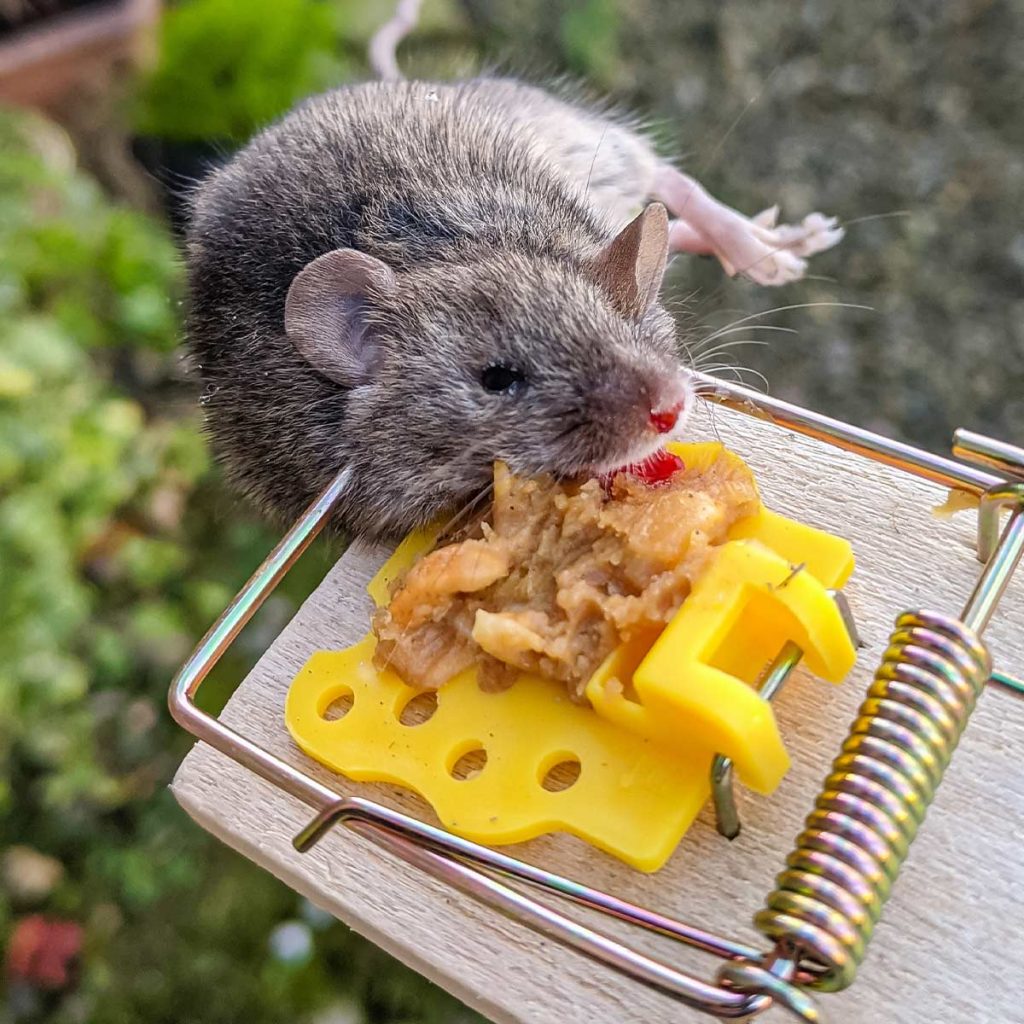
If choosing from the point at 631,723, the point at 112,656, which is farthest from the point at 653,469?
the point at 112,656

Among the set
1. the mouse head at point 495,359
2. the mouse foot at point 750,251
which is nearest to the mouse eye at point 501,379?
the mouse head at point 495,359

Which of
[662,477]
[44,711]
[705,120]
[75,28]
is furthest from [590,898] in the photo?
[75,28]

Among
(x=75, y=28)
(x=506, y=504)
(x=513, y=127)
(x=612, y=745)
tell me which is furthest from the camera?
(x=75, y=28)

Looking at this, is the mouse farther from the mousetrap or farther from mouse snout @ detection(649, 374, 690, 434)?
the mousetrap

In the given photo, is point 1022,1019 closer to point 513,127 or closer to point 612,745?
point 612,745

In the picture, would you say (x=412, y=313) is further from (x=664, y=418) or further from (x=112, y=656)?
(x=112, y=656)

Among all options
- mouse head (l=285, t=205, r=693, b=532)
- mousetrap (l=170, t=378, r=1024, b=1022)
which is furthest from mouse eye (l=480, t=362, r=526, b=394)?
mousetrap (l=170, t=378, r=1024, b=1022)
